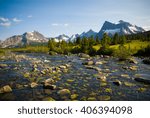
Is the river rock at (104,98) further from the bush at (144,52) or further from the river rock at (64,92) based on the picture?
the bush at (144,52)

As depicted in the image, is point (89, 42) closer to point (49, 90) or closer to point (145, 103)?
point (49, 90)

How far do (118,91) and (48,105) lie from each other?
10.5 meters

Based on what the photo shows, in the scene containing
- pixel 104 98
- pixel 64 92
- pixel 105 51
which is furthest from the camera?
pixel 105 51

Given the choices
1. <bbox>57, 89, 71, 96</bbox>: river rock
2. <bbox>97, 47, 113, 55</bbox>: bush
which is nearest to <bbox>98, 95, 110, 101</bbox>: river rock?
<bbox>57, 89, 71, 96</bbox>: river rock

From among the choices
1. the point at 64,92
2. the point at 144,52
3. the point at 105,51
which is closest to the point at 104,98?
the point at 64,92

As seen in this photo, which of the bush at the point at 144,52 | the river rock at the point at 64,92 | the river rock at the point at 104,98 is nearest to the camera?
the river rock at the point at 104,98

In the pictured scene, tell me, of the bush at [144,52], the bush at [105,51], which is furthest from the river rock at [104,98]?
the bush at [144,52]

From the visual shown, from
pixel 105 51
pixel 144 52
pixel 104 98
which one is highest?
pixel 105 51

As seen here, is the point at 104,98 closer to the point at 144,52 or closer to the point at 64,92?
the point at 64,92

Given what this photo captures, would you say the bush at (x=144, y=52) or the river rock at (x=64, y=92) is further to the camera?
the bush at (x=144, y=52)

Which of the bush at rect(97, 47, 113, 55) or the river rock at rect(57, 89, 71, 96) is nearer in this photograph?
the river rock at rect(57, 89, 71, 96)

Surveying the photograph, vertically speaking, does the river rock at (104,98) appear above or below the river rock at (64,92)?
below

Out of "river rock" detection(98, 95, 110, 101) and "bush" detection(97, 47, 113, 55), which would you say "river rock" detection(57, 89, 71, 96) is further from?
"bush" detection(97, 47, 113, 55)

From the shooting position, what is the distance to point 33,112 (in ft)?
30.0
